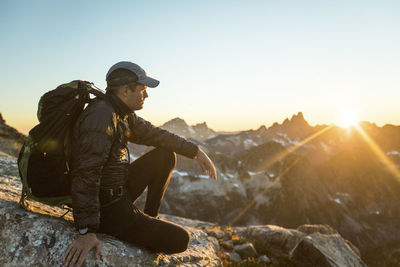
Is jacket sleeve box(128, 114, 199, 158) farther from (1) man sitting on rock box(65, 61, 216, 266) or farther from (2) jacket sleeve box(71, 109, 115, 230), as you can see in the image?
(2) jacket sleeve box(71, 109, 115, 230)

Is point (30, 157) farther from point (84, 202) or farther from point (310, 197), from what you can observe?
point (310, 197)

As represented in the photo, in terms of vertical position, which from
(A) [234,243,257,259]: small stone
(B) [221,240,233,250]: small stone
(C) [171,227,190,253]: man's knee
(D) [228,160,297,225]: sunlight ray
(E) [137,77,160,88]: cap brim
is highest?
(E) [137,77,160,88]: cap brim

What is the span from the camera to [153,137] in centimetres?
588

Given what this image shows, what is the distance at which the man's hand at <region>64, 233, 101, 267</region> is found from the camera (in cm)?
342

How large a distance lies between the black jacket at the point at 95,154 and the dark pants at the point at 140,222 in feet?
1.52

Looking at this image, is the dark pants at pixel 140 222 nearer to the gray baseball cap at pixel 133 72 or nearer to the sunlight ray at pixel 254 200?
the gray baseball cap at pixel 133 72

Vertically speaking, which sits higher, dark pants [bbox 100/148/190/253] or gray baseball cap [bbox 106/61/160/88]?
gray baseball cap [bbox 106/61/160/88]

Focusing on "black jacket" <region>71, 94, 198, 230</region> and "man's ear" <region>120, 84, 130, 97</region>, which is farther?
"man's ear" <region>120, 84, 130, 97</region>

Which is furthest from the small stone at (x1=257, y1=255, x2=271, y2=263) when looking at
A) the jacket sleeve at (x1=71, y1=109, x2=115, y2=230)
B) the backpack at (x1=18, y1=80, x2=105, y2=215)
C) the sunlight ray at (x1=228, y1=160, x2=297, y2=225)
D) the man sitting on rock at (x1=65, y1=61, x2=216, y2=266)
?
the sunlight ray at (x1=228, y1=160, x2=297, y2=225)

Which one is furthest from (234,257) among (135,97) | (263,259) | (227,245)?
(135,97)

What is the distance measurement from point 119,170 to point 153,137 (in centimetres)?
167

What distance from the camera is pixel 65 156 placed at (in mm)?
3967

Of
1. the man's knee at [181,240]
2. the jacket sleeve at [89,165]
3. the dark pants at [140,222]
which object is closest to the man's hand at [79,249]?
the jacket sleeve at [89,165]

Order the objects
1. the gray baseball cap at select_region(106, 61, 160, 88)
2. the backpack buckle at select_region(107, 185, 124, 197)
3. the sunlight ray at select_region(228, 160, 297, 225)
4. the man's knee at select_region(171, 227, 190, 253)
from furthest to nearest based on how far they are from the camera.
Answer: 1. the sunlight ray at select_region(228, 160, 297, 225)
2. the man's knee at select_region(171, 227, 190, 253)
3. the gray baseball cap at select_region(106, 61, 160, 88)
4. the backpack buckle at select_region(107, 185, 124, 197)
